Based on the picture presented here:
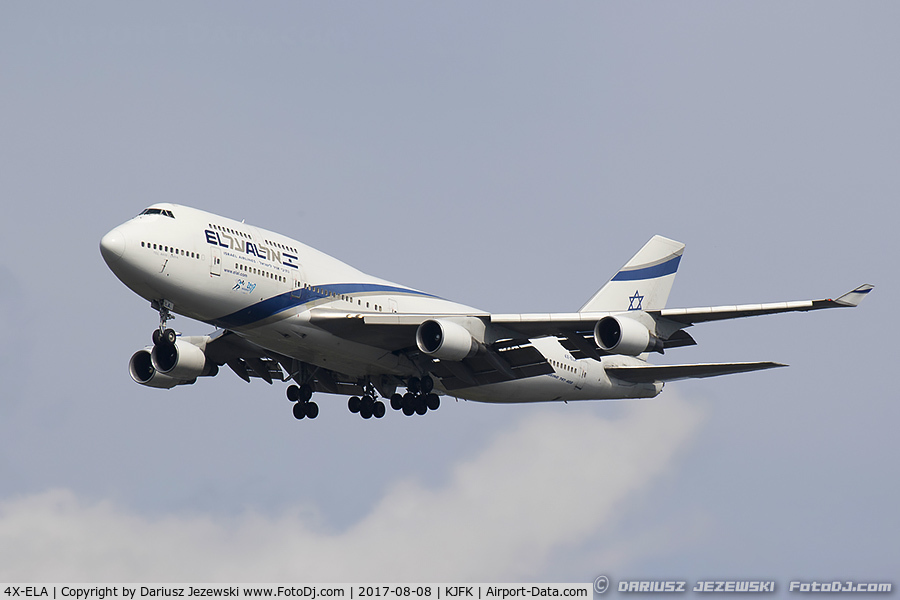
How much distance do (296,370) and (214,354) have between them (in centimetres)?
318

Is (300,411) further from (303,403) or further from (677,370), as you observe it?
(677,370)

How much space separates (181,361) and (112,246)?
7.89 m

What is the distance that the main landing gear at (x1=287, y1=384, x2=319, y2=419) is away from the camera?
147 feet

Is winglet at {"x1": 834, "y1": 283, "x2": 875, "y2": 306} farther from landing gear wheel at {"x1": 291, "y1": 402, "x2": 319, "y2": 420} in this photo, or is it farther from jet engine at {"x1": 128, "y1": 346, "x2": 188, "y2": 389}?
jet engine at {"x1": 128, "y1": 346, "x2": 188, "y2": 389}

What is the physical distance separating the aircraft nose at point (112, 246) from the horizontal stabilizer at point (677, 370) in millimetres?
21445

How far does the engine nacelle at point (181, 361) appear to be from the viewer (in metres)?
40.6

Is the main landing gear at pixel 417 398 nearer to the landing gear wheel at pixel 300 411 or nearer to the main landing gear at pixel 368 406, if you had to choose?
the main landing gear at pixel 368 406

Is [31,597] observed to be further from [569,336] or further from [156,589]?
[569,336]

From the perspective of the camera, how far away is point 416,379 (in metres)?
42.5

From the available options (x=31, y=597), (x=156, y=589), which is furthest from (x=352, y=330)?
(x=31, y=597)

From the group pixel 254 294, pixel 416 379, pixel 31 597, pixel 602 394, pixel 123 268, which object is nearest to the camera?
pixel 31 597

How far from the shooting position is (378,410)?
1769 inches

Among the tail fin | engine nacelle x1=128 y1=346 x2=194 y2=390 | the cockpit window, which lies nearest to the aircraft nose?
the cockpit window

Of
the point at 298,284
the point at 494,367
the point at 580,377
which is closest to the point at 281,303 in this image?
the point at 298,284
